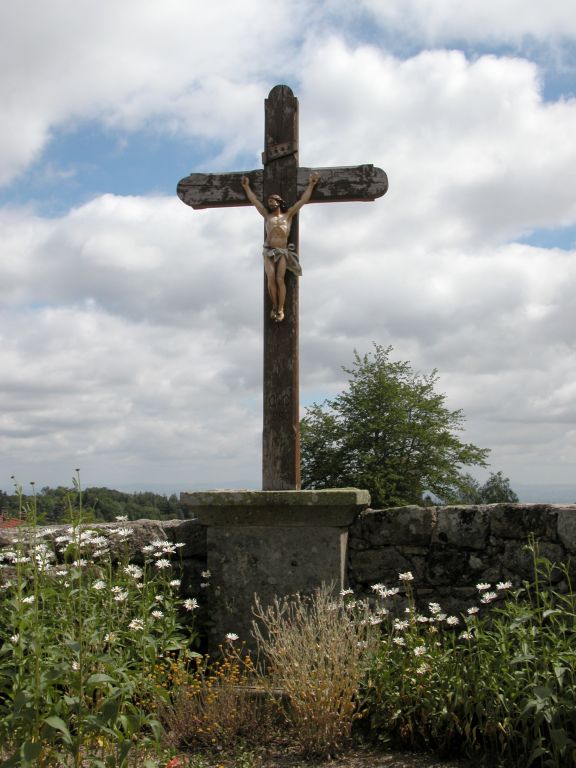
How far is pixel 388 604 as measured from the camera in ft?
15.7

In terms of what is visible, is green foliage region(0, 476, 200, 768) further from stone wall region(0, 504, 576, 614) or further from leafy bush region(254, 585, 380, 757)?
leafy bush region(254, 585, 380, 757)

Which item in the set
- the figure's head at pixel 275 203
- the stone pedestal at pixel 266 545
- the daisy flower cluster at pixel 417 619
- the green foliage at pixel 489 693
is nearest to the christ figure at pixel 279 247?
the figure's head at pixel 275 203

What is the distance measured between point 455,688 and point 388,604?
1153 millimetres

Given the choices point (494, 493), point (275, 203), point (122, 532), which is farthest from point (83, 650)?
point (494, 493)

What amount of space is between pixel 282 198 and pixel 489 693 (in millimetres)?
3453

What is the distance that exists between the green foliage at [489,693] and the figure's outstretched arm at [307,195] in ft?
9.31

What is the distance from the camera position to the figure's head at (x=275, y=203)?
536cm

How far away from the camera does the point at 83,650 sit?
3137mm

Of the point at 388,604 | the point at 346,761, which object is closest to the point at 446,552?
the point at 388,604

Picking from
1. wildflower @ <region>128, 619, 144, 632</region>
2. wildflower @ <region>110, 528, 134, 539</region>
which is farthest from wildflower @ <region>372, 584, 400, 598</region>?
wildflower @ <region>110, 528, 134, 539</region>

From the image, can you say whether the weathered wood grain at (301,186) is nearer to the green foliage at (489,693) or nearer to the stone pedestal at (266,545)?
the stone pedestal at (266,545)

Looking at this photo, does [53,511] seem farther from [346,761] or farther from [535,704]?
[535,704]

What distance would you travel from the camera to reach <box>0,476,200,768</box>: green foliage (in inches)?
116

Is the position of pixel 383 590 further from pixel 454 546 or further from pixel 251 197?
pixel 251 197
